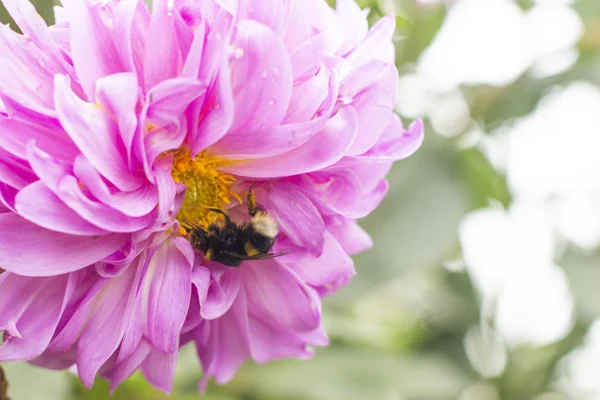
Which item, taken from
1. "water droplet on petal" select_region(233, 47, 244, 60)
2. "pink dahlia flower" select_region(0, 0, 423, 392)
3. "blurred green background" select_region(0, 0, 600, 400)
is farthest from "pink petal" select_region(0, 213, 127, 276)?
"blurred green background" select_region(0, 0, 600, 400)

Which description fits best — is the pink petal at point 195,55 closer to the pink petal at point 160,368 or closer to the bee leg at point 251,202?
the bee leg at point 251,202

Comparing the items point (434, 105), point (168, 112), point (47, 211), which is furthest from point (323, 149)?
point (434, 105)

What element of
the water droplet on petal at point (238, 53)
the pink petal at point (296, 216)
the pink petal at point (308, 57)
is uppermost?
the water droplet on petal at point (238, 53)

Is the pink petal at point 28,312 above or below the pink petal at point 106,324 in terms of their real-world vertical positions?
above

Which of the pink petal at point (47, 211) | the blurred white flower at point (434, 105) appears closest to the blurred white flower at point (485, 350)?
the blurred white flower at point (434, 105)

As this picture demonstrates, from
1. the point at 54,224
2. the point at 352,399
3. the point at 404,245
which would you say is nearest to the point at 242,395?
the point at 352,399

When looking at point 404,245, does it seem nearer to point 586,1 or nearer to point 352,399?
point 352,399

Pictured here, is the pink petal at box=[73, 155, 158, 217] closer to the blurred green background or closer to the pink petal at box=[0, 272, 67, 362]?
the pink petal at box=[0, 272, 67, 362]
